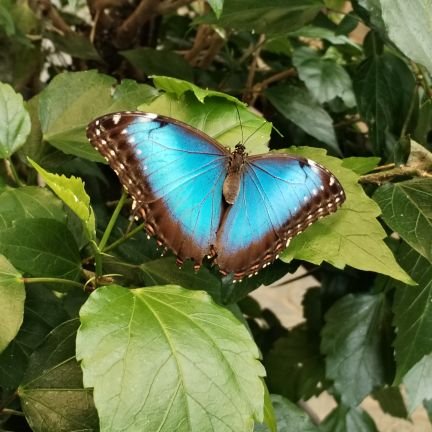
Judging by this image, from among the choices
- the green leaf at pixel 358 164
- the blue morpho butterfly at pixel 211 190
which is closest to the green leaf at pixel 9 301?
the blue morpho butterfly at pixel 211 190

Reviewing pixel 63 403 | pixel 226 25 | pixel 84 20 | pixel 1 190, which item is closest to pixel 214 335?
pixel 63 403

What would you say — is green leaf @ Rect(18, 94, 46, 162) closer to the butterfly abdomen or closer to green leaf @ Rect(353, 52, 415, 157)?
the butterfly abdomen

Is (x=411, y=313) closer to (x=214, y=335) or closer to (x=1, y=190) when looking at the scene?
(x=214, y=335)

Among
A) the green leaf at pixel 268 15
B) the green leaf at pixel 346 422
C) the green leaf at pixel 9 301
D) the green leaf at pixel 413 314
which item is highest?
the green leaf at pixel 268 15

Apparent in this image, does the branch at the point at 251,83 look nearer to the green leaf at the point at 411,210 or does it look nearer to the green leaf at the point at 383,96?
the green leaf at the point at 383,96

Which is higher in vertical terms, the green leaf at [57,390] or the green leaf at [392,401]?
the green leaf at [57,390]

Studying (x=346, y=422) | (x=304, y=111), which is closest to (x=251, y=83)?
(x=304, y=111)

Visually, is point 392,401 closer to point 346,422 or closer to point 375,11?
point 346,422

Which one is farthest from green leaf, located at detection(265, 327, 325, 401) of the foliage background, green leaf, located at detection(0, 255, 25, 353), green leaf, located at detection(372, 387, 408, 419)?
green leaf, located at detection(0, 255, 25, 353)
